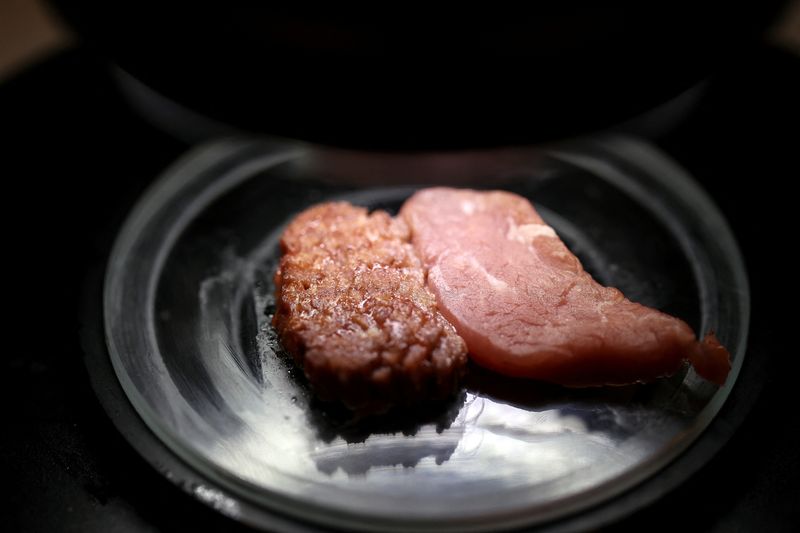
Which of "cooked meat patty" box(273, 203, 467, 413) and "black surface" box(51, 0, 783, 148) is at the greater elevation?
"black surface" box(51, 0, 783, 148)

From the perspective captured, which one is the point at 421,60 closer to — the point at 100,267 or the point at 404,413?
the point at 404,413

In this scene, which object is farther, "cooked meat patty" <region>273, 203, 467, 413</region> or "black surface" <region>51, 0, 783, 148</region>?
"cooked meat patty" <region>273, 203, 467, 413</region>

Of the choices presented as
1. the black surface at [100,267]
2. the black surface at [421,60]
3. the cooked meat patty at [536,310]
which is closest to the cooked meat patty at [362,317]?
the cooked meat patty at [536,310]

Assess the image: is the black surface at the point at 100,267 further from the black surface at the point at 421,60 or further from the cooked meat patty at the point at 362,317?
the black surface at the point at 421,60

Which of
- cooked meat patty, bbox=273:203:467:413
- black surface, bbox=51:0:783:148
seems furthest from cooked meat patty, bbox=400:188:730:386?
black surface, bbox=51:0:783:148

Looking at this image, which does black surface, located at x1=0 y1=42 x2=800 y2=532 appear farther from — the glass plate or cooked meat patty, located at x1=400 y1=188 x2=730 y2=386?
cooked meat patty, located at x1=400 y1=188 x2=730 y2=386

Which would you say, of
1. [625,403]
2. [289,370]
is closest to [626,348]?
[625,403]
